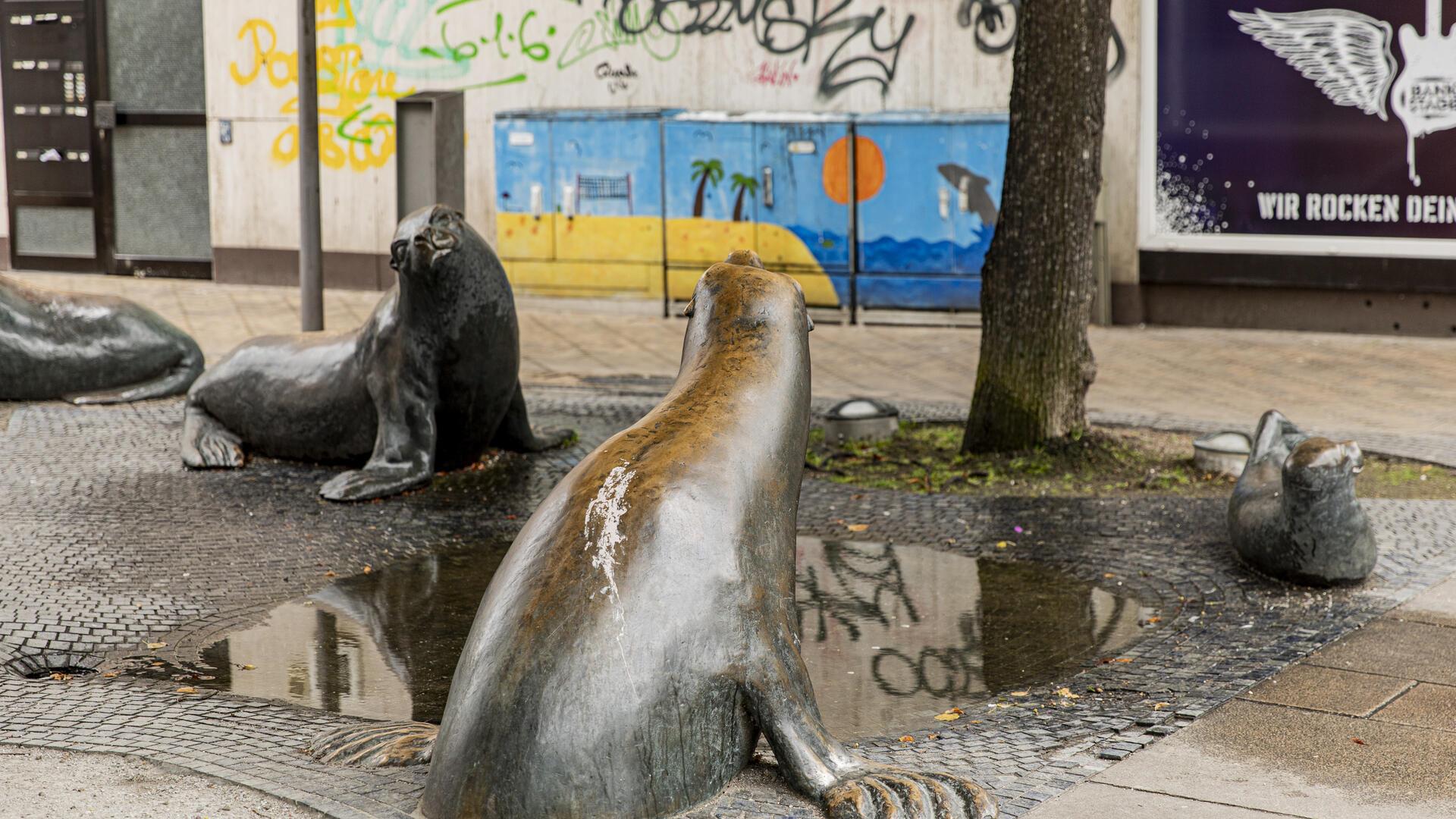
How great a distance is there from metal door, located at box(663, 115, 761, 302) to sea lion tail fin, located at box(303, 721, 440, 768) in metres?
9.43

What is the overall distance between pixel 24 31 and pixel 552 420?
34.0 ft

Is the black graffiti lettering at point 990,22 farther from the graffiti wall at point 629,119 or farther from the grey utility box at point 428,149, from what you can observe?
the grey utility box at point 428,149

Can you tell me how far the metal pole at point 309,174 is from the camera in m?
9.50

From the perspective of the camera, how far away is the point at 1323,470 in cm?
557

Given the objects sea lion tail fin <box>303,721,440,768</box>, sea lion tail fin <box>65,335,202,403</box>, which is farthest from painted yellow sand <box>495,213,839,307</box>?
sea lion tail fin <box>303,721,440,768</box>

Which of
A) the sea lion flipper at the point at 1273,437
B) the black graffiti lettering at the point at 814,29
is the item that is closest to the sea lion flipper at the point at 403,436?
the sea lion flipper at the point at 1273,437

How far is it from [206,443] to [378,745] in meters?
4.31

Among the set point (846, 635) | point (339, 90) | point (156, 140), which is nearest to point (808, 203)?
point (339, 90)

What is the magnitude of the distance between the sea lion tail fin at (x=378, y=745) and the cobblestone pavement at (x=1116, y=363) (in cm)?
576

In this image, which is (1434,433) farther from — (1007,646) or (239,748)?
(239,748)

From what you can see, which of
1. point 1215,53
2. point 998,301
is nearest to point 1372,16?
point 1215,53

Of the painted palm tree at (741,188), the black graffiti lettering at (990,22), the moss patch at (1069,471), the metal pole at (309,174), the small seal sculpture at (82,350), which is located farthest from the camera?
the painted palm tree at (741,188)

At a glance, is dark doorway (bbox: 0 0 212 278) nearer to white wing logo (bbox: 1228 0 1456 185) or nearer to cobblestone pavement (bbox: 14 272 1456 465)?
cobblestone pavement (bbox: 14 272 1456 465)

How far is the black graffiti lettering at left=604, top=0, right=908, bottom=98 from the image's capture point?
1337 cm
